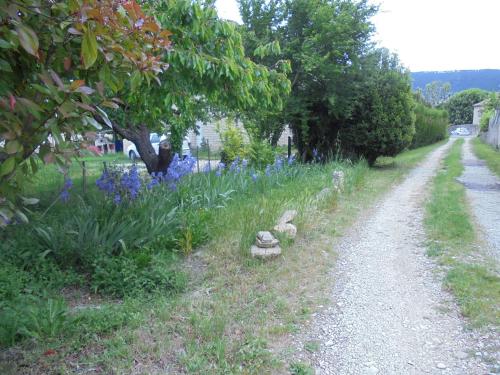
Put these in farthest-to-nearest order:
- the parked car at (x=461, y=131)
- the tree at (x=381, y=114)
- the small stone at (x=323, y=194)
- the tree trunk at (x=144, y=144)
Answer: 1. the parked car at (x=461, y=131)
2. the tree at (x=381, y=114)
3. the tree trunk at (x=144, y=144)
4. the small stone at (x=323, y=194)

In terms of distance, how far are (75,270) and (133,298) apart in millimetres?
911

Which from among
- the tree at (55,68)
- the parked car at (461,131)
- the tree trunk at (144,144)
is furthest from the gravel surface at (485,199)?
the parked car at (461,131)

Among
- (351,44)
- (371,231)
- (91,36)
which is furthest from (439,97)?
(91,36)

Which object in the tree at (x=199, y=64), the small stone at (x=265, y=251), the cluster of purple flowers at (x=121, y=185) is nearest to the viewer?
the tree at (x=199, y=64)

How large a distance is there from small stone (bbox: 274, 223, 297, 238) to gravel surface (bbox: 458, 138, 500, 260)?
2.41m

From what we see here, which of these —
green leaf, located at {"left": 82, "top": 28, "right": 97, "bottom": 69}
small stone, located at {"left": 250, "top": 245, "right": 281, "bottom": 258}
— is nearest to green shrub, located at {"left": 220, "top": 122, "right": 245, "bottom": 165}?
small stone, located at {"left": 250, "top": 245, "right": 281, "bottom": 258}

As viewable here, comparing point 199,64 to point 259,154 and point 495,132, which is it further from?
point 495,132

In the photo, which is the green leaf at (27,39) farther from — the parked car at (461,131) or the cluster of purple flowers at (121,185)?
the parked car at (461,131)

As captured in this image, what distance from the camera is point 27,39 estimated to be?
4.90 feet

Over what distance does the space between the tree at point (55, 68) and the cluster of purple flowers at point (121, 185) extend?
3.48 metres

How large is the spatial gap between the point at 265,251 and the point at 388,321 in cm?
156

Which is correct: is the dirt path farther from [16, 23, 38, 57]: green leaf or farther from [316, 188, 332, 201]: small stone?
[16, 23, 38, 57]: green leaf

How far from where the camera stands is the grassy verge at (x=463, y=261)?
3.72 meters

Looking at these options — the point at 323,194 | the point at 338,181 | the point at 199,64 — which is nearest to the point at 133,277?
the point at 199,64
